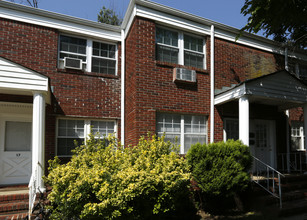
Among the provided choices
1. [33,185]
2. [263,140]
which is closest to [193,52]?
[263,140]

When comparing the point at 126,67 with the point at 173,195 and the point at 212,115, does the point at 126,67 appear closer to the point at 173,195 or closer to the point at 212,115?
the point at 212,115

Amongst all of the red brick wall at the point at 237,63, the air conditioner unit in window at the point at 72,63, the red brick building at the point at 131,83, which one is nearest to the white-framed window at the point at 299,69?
the red brick wall at the point at 237,63

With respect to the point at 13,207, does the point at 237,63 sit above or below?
above

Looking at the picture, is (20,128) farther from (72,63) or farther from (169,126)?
(169,126)

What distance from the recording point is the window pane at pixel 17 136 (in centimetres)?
696

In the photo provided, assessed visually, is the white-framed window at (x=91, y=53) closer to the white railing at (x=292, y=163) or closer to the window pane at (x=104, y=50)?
the window pane at (x=104, y=50)

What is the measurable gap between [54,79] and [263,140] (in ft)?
25.8

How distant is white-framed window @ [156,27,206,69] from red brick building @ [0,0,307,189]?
3 centimetres

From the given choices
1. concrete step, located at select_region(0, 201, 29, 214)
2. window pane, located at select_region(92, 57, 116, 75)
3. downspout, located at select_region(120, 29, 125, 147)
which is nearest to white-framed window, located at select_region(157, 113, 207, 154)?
downspout, located at select_region(120, 29, 125, 147)

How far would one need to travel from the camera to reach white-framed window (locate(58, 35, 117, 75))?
758cm

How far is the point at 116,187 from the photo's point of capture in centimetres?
416

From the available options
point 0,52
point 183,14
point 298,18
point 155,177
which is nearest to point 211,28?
point 183,14

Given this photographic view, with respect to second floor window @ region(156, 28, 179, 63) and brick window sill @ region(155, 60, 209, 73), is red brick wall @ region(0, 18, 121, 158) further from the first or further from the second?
second floor window @ region(156, 28, 179, 63)

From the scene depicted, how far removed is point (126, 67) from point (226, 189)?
16.3 ft
